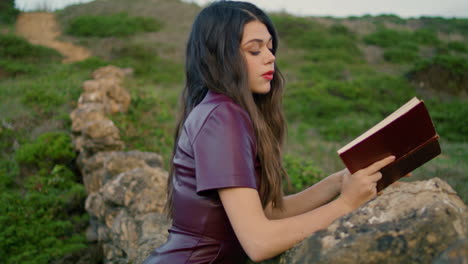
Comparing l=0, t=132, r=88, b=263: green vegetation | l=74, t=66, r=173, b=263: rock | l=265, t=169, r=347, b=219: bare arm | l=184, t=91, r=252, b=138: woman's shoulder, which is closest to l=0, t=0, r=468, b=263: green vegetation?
l=0, t=132, r=88, b=263: green vegetation

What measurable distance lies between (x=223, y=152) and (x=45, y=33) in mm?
17622

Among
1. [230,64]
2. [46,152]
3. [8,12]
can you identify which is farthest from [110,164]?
[8,12]

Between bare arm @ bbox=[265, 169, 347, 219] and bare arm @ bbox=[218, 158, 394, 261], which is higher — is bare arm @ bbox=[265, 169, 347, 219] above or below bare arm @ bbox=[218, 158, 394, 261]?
below

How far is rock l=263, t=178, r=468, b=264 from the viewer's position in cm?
106

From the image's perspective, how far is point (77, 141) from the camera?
539 cm

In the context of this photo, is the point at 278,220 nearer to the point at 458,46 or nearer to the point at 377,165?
the point at 377,165

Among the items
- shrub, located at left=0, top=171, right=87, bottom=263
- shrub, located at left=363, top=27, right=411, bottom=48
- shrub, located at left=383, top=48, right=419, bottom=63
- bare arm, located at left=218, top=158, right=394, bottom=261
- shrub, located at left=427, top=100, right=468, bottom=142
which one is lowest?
shrub, located at left=0, top=171, right=87, bottom=263

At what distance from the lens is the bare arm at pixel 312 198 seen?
1.70 meters

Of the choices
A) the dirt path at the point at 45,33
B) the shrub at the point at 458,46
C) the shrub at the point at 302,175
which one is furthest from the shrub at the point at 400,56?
the dirt path at the point at 45,33

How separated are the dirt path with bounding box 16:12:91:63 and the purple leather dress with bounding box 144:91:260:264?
12962 mm

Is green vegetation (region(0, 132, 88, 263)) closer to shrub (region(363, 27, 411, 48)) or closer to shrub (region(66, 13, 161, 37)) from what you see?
shrub (region(66, 13, 161, 37))

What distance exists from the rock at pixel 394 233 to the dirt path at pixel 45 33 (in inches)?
529

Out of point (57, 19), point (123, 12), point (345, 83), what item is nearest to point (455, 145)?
point (345, 83)

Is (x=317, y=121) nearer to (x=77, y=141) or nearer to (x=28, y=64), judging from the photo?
→ (x=77, y=141)
